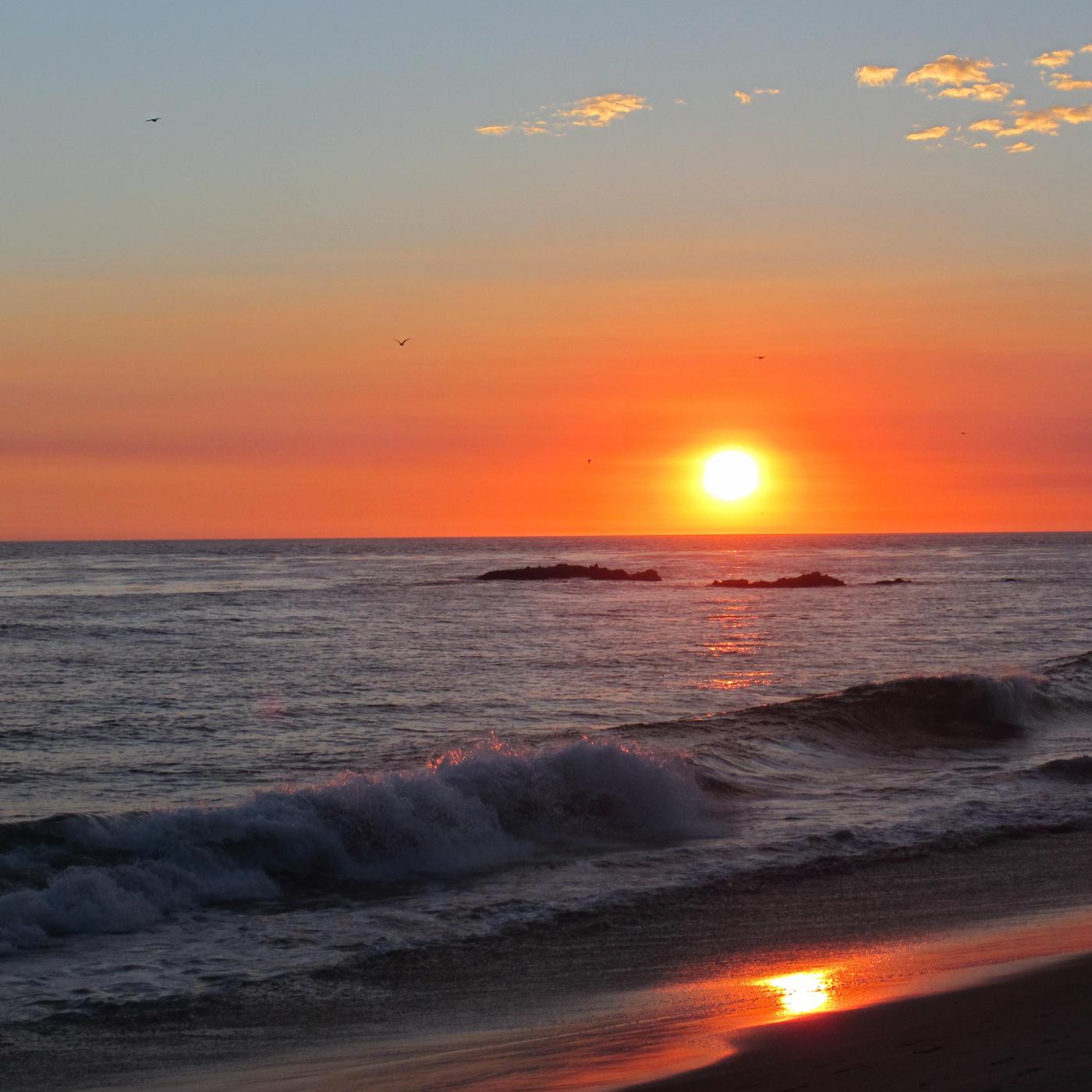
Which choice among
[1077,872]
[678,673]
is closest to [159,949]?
[1077,872]

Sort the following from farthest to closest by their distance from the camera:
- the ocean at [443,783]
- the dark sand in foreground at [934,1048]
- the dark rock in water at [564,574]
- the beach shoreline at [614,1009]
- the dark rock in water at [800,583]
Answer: the dark rock in water at [564,574]
the dark rock in water at [800,583]
the ocean at [443,783]
the beach shoreline at [614,1009]
the dark sand in foreground at [934,1048]

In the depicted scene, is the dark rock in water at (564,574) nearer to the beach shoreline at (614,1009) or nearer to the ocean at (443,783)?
the ocean at (443,783)

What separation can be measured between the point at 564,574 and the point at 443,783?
9164cm

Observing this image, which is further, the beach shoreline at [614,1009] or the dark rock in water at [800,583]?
the dark rock in water at [800,583]

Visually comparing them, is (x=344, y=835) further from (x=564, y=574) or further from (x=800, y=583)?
(x=564, y=574)

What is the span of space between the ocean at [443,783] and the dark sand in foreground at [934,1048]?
340 cm

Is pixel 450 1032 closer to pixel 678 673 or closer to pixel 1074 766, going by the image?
pixel 1074 766

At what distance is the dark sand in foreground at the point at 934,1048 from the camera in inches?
247

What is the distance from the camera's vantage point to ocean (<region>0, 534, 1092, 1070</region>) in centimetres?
1091

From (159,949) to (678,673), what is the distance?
24.1 metres

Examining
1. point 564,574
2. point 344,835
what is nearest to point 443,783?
point 344,835

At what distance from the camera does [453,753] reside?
16.9 m

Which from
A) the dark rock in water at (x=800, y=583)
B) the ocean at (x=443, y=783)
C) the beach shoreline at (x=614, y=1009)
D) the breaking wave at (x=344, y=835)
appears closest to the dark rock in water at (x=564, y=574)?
the dark rock in water at (x=800, y=583)

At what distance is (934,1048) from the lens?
22.6 feet
